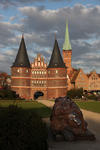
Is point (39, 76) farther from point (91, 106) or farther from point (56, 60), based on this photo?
point (91, 106)

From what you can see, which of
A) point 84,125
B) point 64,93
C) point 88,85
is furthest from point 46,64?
point 84,125

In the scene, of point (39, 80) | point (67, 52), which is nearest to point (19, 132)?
point (39, 80)

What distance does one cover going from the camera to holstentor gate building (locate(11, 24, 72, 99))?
5419cm

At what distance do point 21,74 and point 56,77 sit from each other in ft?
33.9

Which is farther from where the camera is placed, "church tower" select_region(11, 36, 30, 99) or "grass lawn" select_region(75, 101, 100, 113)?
"church tower" select_region(11, 36, 30, 99)

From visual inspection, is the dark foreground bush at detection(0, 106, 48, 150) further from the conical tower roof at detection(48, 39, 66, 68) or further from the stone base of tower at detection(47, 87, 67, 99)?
the conical tower roof at detection(48, 39, 66, 68)

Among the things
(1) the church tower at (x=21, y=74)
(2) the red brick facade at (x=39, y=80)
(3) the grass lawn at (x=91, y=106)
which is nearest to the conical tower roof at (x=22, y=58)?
(1) the church tower at (x=21, y=74)

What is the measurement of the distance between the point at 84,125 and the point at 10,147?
15.4ft

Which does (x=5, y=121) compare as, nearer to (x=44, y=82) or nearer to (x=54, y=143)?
(x=54, y=143)

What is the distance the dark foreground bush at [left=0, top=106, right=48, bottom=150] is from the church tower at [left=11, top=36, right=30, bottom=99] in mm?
45978

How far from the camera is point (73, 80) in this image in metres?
67.2

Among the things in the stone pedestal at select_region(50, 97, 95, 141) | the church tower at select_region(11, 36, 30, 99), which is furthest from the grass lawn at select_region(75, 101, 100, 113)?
the church tower at select_region(11, 36, 30, 99)

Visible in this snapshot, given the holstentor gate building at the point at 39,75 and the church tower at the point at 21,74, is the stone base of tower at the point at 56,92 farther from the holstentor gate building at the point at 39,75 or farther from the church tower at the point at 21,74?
the church tower at the point at 21,74

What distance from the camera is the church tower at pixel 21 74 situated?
177 ft
